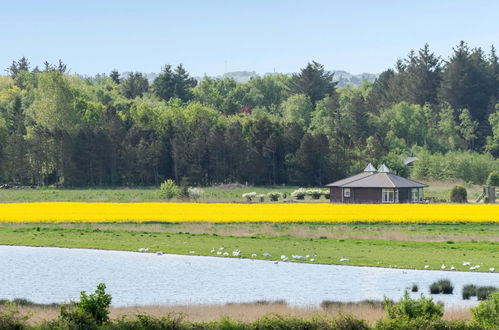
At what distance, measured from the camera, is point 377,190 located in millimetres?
94062

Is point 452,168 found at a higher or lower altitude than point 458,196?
higher

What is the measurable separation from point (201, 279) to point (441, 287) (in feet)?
32.9

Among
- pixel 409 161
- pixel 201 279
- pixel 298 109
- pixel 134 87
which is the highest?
pixel 134 87

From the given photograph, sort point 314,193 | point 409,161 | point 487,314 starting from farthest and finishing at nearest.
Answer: point 409,161
point 314,193
point 487,314

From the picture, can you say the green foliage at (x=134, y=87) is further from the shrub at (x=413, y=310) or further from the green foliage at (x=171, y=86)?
the shrub at (x=413, y=310)

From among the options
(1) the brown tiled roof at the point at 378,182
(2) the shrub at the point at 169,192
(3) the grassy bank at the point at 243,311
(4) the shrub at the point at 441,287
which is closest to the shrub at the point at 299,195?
(1) the brown tiled roof at the point at 378,182

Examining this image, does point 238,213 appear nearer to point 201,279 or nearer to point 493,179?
point 201,279

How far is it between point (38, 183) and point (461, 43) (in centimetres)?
8171

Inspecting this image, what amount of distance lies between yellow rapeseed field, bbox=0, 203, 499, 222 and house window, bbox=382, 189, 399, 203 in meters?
13.6

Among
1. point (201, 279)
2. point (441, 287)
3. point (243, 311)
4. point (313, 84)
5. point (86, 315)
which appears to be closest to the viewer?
point (86, 315)

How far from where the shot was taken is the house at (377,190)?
93438 mm

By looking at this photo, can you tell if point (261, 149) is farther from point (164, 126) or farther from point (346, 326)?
point (346, 326)

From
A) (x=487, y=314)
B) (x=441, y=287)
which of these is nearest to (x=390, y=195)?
(x=441, y=287)

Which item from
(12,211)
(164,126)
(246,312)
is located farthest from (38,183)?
(246,312)
